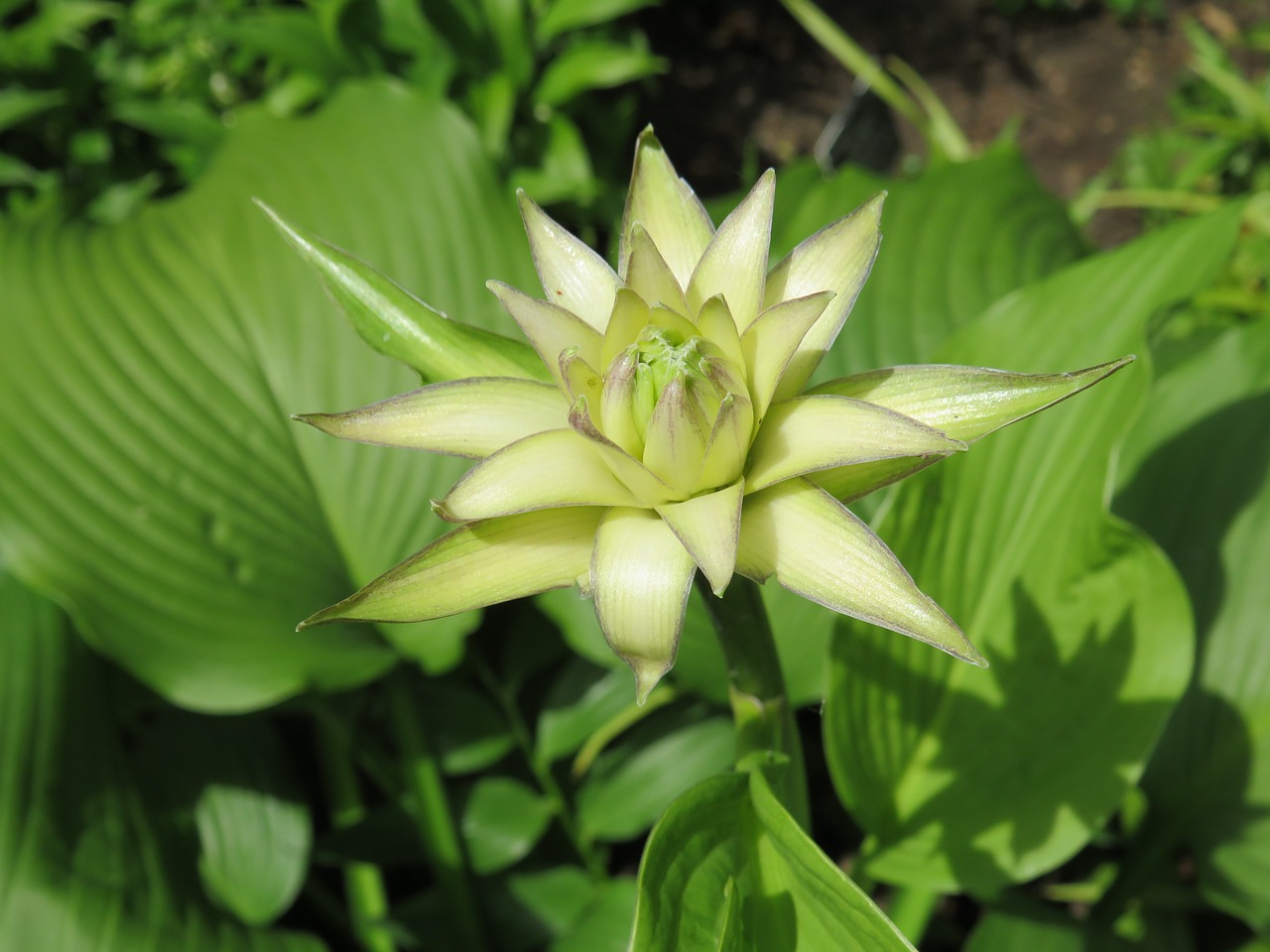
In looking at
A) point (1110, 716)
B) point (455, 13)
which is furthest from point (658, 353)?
point (455, 13)

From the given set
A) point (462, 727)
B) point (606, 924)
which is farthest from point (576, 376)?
point (462, 727)

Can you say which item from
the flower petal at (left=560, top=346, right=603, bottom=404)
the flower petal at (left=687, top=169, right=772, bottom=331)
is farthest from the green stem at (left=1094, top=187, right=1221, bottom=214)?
the flower petal at (left=560, top=346, right=603, bottom=404)

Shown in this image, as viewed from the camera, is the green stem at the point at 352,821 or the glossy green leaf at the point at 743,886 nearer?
the glossy green leaf at the point at 743,886

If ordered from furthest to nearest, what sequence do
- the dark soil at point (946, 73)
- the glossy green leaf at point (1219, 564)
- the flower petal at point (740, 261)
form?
the dark soil at point (946, 73), the glossy green leaf at point (1219, 564), the flower petal at point (740, 261)

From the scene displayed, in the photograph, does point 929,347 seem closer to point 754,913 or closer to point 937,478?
point 937,478

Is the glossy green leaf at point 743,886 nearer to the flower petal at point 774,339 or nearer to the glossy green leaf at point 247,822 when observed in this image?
the flower petal at point 774,339

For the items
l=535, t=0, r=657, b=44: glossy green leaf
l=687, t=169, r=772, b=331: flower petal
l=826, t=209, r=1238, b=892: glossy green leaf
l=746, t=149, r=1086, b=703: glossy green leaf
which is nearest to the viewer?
l=687, t=169, r=772, b=331: flower petal

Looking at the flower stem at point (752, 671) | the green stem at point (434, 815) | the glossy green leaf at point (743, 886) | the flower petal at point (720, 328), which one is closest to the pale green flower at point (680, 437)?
the flower petal at point (720, 328)

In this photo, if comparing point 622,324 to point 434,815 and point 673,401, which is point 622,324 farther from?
point 434,815

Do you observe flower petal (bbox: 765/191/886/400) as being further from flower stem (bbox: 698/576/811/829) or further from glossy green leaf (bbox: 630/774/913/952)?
glossy green leaf (bbox: 630/774/913/952)
